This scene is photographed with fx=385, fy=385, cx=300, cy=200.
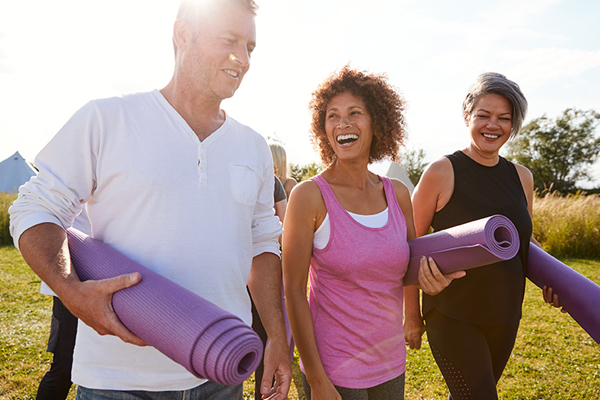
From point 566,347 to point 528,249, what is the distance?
12.8 ft

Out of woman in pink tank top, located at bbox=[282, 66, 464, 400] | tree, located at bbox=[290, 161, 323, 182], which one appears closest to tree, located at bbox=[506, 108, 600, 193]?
tree, located at bbox=[290, 161, 323, 182]

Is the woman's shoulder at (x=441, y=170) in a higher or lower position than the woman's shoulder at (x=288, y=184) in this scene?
higher

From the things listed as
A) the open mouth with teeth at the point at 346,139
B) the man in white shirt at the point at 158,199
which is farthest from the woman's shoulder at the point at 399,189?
the man in white shirt at the point at 158,199

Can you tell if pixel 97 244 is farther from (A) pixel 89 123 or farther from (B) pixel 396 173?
(B) pixel 396 173

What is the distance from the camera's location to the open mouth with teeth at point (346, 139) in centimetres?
214

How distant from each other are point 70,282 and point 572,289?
2.28m

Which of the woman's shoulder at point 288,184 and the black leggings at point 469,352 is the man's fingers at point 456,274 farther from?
the woman's shoulder at point 288,184

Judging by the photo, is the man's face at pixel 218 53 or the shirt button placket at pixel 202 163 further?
the man's face at pixel 218 53

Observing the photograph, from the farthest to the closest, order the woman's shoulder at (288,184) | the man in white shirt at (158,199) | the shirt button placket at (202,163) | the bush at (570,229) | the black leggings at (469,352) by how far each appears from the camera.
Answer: the bush at (570,229) → the woman's shoulder at (288,184) → the black leggings at (469,352) → the shirt button placket at (202,163) → the man in white shirt at (158,199)

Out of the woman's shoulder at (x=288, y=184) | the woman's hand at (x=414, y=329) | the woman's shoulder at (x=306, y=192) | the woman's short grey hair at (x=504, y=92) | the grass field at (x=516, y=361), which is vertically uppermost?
the woman's short grey hair at (x=504, y=92)

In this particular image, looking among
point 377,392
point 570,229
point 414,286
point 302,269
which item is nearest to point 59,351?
point 302,269

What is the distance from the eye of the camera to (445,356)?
216 cm

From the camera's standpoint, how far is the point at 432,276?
1852mm

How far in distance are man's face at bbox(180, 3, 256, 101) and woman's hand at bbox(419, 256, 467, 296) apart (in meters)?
1.19
